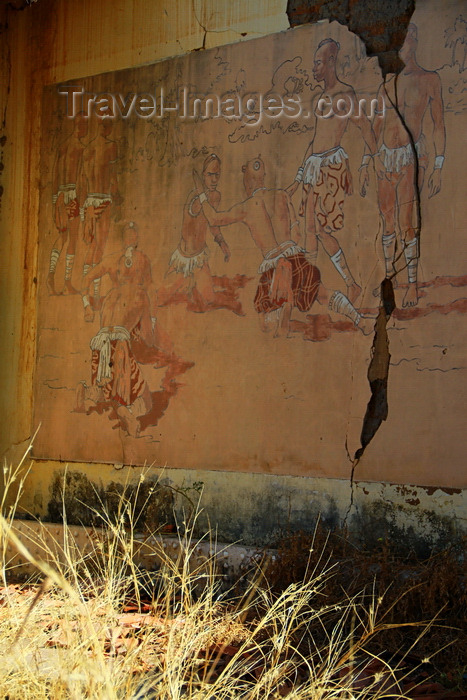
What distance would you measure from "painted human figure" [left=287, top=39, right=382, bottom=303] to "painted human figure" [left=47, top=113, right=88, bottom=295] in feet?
6.69

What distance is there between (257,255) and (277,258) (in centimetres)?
17

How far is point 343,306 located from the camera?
514 cm

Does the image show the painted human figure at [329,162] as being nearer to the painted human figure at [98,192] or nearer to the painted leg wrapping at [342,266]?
the painted leg wrapping at [342,266]

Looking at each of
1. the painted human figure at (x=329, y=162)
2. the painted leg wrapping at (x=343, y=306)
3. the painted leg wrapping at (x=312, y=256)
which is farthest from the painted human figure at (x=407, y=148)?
the painted leg wrapping at (x=312, y=256)

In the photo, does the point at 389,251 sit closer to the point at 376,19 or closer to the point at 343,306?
the point at 343,306

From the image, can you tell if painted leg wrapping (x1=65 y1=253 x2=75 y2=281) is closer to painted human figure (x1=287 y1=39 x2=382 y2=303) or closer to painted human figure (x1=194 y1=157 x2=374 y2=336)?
painted human figure (x1=194 y1=157 x2=374 y2=336)

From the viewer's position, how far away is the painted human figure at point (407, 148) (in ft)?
16.1

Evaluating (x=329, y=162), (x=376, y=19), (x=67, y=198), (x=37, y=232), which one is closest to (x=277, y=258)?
(x=329, y=162)

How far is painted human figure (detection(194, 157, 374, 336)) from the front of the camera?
529cm

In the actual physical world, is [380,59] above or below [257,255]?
above

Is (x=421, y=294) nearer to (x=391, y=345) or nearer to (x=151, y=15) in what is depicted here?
(x=391, y=345)

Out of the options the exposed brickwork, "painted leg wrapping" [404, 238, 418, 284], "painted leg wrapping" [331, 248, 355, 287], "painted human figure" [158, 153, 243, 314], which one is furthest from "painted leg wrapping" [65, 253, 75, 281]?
"painted leg wrapping" [404, 238, 418, 284]

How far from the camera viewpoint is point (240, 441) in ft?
17.9

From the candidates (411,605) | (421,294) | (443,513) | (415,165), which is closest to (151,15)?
(415,165)
